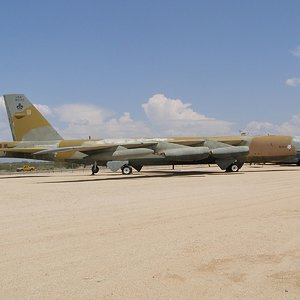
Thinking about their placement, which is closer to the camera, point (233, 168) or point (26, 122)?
point (233, 168)

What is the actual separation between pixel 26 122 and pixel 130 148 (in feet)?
30.2

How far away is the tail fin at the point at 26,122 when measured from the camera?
34.1m

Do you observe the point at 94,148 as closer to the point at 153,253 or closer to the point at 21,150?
the point at 21,150

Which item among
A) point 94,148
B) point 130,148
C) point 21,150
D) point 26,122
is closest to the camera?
point 94,148

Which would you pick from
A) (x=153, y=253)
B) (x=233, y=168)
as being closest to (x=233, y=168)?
(x=233, y=168)

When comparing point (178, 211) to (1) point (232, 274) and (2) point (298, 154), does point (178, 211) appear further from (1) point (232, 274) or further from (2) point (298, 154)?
(2) point (298, 154)

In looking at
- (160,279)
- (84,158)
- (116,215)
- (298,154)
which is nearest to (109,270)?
(160,279)

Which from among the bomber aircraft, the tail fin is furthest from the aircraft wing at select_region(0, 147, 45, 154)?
the tail fin

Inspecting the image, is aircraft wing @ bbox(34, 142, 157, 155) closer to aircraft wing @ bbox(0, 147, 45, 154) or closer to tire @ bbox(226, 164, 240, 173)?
aircraft wing @ bbox(0, 147, 45, 154)

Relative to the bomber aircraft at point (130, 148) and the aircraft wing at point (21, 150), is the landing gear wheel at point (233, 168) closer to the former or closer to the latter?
the bomber aircraft at point (130, 148)

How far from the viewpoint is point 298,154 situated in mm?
33438

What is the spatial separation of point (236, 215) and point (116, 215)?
3.12 m

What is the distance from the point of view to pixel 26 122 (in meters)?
34.1

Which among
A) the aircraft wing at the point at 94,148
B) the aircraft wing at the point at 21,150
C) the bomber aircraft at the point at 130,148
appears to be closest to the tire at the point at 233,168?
the bomber aircraft at the point at 130,148
